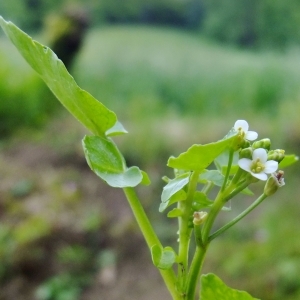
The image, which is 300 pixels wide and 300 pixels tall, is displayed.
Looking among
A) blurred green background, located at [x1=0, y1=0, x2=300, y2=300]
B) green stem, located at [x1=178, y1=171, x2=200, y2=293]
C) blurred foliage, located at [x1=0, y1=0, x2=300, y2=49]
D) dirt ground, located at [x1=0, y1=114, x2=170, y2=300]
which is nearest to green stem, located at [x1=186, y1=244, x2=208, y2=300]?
green stem, located at [x1=178, y1=171, x2=200, y2=293]

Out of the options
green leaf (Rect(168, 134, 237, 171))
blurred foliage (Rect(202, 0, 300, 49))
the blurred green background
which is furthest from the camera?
blurred foliage (Rect(202, 0, 300, 49))

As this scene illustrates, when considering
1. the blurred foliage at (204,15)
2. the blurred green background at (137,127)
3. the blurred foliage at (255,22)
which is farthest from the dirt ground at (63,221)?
the blurred foliage at (255,22)

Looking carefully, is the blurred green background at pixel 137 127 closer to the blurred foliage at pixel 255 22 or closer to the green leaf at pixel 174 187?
the blurred foliage at pixel 255 22

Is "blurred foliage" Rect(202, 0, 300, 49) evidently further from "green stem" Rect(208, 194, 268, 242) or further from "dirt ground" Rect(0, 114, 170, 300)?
"green stem" Rect(208, 194, 268, 242)

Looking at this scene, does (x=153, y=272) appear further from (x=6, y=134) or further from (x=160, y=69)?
(x=160, y=69)

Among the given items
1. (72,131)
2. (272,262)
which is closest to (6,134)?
(72,131)

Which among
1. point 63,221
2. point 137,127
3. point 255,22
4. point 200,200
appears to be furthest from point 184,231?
point 255,22

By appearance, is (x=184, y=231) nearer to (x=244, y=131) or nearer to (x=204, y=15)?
(x=244, y=131)
